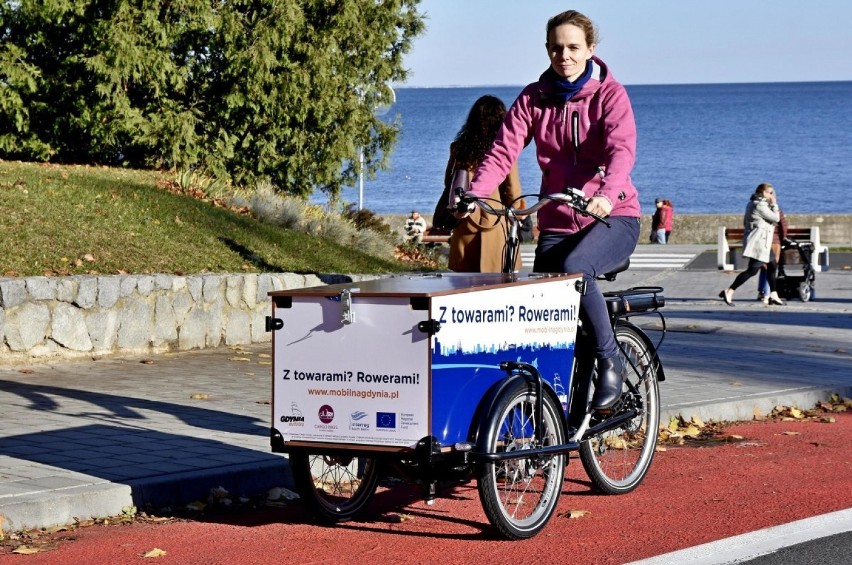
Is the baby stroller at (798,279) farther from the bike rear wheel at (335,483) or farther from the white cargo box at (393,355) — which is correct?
the white cargo box at (393,355)

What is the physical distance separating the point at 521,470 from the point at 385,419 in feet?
2.35

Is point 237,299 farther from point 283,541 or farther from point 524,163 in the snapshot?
point 524,163

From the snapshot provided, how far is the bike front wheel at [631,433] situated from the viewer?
690 centimetres

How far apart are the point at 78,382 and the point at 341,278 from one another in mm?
4277

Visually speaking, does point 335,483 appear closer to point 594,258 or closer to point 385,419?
point 385,419

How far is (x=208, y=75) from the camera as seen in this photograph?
24719 mm

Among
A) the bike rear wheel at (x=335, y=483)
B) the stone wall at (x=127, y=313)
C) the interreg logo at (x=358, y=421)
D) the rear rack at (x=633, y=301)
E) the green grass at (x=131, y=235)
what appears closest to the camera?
the interreg logo at (x=358, y=421)

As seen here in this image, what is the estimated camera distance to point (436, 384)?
557 centimetres

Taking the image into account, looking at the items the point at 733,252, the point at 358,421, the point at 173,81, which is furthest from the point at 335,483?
the point at 733,252

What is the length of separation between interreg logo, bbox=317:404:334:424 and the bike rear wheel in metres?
0.17

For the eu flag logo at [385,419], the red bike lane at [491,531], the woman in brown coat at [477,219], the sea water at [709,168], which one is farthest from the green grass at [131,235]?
the sea water at [709,168]

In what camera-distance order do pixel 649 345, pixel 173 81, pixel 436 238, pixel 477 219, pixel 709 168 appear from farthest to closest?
1. pixel 709 168
2. pixel 436 238
3. pixel 173 81
4. pixel 477 219
5. pixel 649 345

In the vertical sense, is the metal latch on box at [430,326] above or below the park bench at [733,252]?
above

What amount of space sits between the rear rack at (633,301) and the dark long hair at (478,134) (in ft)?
7.61
